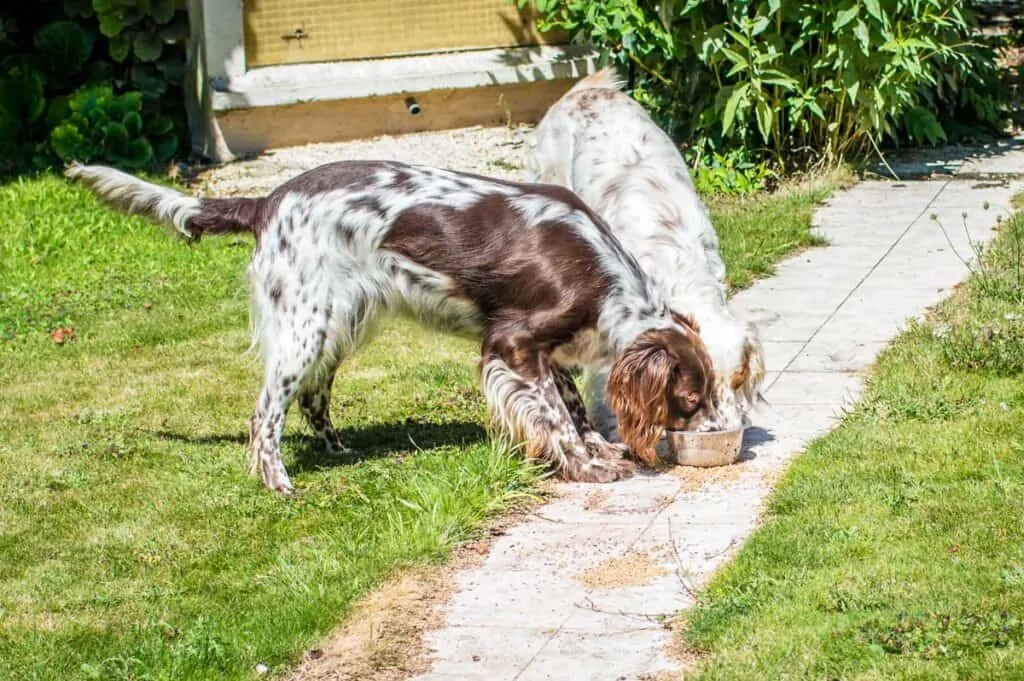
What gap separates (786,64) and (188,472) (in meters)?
6.29

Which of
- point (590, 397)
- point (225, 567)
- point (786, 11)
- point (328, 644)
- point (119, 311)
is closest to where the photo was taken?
point (328, 644)

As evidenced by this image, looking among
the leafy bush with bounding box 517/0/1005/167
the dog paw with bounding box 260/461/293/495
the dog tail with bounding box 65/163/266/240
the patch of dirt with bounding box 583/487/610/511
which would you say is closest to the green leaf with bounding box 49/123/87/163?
the leafy bush with bounding box 517/0/1005/167

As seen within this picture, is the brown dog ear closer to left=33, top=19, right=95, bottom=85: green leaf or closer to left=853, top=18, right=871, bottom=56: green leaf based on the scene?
left=853, top=18, right=871, bottom=56: green leaf

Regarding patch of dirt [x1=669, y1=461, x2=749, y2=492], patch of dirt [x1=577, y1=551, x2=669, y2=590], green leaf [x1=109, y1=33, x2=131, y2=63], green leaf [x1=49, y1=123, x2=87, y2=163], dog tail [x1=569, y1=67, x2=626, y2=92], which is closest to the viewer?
patch of dirt [x1=577, y1=551, x2=669, y2=590]

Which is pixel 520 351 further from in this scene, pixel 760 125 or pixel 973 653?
pixel 760 125

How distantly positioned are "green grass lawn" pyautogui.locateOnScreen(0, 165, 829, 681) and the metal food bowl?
2.11ft

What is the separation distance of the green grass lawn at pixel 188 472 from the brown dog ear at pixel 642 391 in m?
0.46

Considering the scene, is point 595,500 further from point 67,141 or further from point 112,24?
point 112,24

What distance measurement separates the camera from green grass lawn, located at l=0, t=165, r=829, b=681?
539 cm

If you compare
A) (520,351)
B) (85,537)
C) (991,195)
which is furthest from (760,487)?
(991,195)

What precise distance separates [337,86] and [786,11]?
412cm

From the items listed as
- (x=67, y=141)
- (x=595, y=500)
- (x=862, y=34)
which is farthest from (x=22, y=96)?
(x=595, y=500)

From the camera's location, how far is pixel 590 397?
7477 mm

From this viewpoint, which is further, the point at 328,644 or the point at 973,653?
the point at 328,644
